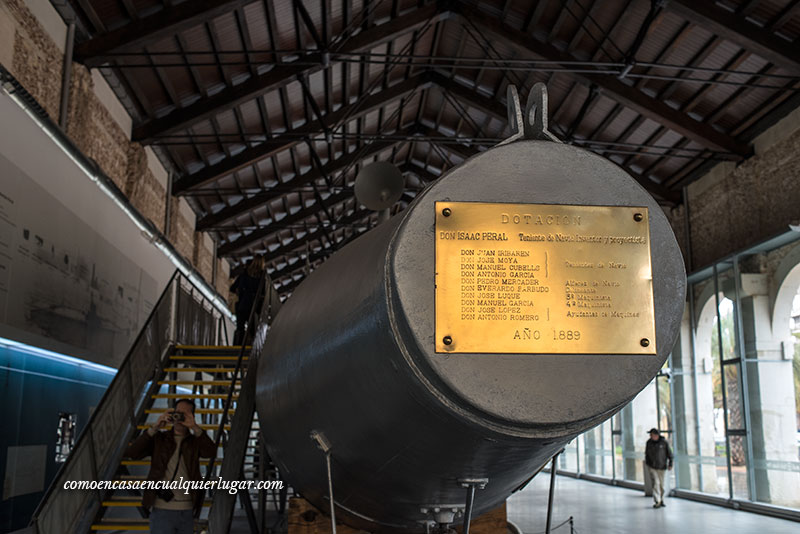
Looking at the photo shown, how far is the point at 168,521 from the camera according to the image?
15.0 feet

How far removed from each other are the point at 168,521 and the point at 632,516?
9.33 metres

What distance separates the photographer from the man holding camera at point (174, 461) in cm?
456

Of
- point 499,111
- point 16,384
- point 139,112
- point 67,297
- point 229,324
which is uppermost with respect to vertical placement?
point 499,111

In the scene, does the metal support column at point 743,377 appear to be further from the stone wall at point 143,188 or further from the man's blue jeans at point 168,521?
the stone wall at point 143,188

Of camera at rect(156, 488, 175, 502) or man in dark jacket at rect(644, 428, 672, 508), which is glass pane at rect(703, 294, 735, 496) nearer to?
man in dark jacket at rect(644, 428, 672, 508)

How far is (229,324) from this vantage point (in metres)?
25.5

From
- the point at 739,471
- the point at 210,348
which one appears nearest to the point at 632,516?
the point at 739,471

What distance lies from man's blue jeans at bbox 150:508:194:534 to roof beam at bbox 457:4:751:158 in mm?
11230

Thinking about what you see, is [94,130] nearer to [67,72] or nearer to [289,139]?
[67,72]

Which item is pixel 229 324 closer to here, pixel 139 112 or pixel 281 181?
pixel 281 181

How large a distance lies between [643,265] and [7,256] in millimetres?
Answer: 7608

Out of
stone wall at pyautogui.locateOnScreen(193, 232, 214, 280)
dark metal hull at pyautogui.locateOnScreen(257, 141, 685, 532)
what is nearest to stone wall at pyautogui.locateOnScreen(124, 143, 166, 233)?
stone wall at pyautogui.locateOnScreen(193, 232, 214, 280)

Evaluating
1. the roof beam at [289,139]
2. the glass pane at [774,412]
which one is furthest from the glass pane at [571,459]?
the roof beam at [289,139]

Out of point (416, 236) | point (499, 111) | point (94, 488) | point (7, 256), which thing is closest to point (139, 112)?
point (7, 256)
